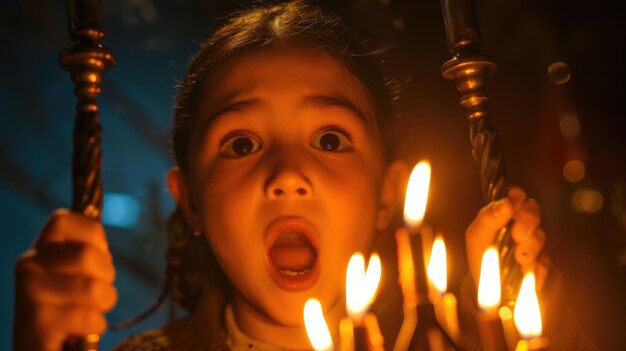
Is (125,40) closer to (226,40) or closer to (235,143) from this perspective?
(226,40)

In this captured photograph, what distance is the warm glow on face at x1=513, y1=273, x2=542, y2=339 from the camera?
74 centimetres

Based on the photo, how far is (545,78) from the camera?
173 centimetres

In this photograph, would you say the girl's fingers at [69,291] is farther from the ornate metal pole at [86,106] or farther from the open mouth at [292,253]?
the open mouth at [292,253]

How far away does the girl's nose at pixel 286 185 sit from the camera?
1.12m

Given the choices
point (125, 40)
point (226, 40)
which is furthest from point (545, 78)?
point (125, 40)

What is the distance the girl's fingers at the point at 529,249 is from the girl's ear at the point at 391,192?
0.40m

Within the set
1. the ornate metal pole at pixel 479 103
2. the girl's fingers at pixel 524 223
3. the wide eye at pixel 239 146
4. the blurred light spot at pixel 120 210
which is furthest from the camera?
the blurred light spot at pixel 120 210

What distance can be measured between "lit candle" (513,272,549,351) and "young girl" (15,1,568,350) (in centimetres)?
15

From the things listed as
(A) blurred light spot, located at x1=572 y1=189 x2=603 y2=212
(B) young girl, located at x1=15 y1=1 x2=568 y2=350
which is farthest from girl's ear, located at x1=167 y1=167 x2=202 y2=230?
(A) blurred light spot, located at x1=572 y1=189 x2=603 y2=212

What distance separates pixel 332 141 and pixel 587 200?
826 mm

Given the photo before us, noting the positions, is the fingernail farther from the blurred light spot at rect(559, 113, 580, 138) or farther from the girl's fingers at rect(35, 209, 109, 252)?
the blurred light spot at rect(559, 113, 580, 138)

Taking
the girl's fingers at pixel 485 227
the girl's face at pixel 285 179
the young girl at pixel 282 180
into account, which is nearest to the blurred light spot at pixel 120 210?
the young girl at pixel 282 180

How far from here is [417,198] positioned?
0.81 metres

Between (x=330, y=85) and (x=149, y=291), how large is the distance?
36.3 inches
